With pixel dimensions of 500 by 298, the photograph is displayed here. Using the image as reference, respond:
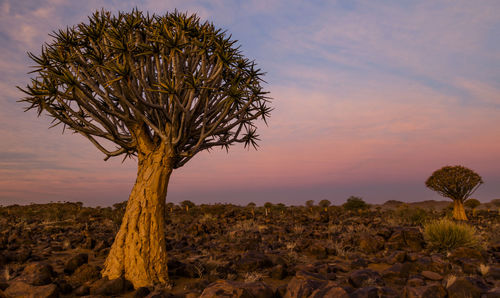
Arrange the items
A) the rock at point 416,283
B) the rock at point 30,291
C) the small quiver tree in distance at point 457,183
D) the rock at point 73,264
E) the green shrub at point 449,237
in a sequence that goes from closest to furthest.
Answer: the rock at point 30,291 → the rock at point 416,283 → the rock at point 73,264 → the green shrub at point 449,237 → the small quiver tree in distance at point 457,183

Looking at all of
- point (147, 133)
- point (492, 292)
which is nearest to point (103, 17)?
point (147, 133)

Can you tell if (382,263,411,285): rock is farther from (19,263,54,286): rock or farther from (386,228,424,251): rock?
(19,263,54,286): rock

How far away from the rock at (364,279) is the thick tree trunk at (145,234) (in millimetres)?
3941

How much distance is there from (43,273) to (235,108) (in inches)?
224

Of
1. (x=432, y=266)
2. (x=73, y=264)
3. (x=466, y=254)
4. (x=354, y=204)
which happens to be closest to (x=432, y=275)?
(x=432, y=266)

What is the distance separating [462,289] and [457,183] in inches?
771

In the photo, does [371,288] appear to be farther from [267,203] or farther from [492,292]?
[267,203]

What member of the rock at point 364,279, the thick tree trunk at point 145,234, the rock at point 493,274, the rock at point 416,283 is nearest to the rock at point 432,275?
the rock at point 416,283

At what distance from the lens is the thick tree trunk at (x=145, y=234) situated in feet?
20.8

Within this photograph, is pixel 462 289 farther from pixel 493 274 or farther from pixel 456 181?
pixel 456 181

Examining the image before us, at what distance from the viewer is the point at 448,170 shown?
22031mm

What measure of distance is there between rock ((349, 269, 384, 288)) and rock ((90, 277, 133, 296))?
4.56m

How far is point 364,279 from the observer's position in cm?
634

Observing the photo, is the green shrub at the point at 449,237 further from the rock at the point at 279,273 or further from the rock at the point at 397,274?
the rock at the point at 279,273
